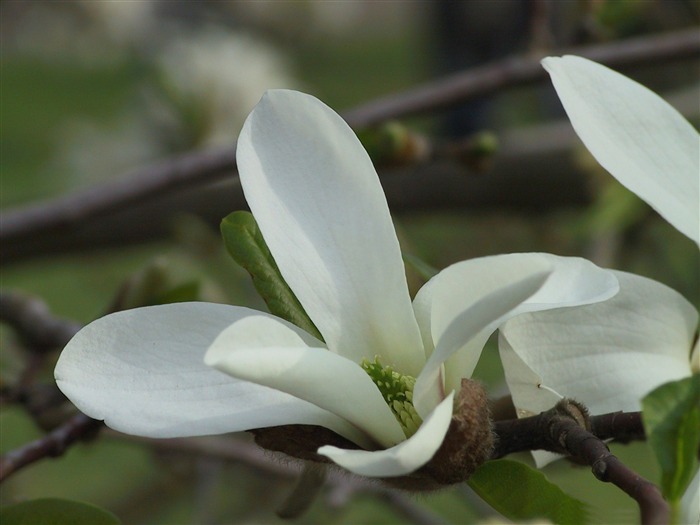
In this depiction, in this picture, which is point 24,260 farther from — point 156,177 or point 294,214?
point 294,214

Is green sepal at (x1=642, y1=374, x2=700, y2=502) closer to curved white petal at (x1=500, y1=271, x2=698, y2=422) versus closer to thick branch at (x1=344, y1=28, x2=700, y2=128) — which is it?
curved white petal at (x1=500, y1=271, x2=698, y2=422)

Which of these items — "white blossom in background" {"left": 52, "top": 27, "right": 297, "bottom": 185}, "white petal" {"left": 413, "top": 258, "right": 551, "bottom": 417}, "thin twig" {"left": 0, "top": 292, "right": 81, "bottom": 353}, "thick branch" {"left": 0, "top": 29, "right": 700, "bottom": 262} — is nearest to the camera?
"white petal" {"left": 413, "top": 258, "right": 551, "bottom": 417}

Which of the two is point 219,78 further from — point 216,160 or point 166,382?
point 166,382

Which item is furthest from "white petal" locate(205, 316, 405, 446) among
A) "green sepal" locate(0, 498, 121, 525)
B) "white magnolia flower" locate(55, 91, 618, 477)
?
"green sepal" locate(0, 498, 121, 525)

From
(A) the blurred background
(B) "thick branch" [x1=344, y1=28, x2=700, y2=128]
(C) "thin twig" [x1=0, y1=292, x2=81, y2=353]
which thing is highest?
(B) "thick branch" [x1=344, y1=28, x2=700, y2=128]

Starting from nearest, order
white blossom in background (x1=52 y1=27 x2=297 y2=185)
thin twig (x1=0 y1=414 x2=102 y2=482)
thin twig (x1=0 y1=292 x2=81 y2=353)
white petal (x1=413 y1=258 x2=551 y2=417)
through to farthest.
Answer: white petal (x1=413 y1=258 x2=551 y2=417), thin twig (x1=0 y1=414 x2=102 y2=482), thin twig (x1=0 y1=292 x2=81 y2=353), white blossom in background (x1=52 y1=27 x2=297 y2=185)

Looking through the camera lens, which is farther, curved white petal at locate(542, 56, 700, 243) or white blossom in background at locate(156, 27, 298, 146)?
white blossom in background at locate(156, 27, 298, 146)

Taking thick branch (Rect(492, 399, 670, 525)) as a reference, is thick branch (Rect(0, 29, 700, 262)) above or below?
below

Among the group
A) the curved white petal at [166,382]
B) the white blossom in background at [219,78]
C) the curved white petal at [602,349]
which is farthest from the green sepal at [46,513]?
the white blossom in background at [219,78]

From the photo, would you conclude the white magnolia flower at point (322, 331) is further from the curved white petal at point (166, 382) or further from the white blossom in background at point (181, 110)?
the white blossom in background at point (181, 110)
